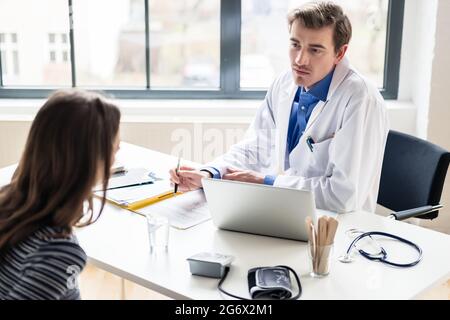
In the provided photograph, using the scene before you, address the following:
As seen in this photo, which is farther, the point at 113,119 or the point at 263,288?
the point at 263,288

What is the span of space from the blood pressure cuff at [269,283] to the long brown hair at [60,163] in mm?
437

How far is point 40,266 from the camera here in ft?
4.12

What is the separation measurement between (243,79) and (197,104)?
0.33m

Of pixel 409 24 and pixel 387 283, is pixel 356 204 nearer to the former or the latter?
pixel 387 283

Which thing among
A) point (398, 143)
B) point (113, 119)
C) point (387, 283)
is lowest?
point (387, 283)

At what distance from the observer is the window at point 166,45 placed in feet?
11.2

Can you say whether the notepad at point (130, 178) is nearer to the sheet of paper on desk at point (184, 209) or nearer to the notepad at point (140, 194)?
the notepad at point (140, 194)

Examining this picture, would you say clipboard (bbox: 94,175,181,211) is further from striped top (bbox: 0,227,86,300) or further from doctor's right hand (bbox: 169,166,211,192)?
striped top (bbox: 0,227,86,300)

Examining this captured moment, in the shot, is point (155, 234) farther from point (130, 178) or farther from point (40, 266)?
point (130, 178)

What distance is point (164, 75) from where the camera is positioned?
11.6 feet

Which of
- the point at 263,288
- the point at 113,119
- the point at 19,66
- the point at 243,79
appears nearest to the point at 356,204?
the point at 263,288

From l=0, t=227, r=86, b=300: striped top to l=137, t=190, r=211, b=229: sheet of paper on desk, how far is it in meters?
0.56

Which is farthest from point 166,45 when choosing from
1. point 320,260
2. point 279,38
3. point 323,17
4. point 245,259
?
point 320,260
